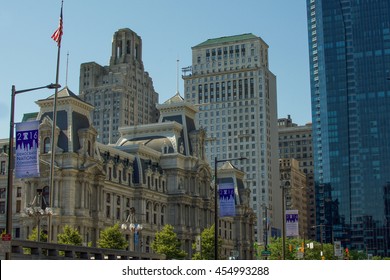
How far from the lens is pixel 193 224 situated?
135 metres

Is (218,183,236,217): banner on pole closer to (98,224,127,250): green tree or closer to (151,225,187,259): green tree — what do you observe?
(98,224,127,250): green tree

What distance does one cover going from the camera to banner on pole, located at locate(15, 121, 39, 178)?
43594 mm

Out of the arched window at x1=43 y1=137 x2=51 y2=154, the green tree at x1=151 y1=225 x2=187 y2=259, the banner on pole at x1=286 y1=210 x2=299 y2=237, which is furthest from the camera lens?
the arched window at x1=43 y1=137 x2=51 y2=154

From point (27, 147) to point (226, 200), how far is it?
2032 cm

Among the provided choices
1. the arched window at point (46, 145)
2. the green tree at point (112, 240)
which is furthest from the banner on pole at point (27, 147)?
the arched window at point (46, 145)

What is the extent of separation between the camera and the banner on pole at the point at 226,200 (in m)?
Result: 58.4

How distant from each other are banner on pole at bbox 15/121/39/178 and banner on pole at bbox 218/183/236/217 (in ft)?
62.4

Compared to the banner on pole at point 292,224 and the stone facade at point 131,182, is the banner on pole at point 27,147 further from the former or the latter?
the stone facade at point 131,182

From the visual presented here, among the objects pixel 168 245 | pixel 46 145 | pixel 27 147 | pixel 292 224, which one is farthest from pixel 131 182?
pixel 27 147

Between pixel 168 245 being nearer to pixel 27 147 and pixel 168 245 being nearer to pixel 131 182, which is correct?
pixel 131 182

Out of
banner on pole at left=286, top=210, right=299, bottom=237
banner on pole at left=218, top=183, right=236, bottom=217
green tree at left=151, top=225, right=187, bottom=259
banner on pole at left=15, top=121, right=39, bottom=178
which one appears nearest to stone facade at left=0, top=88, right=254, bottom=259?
green tree at left=151, top=225, right=187, bottom=259

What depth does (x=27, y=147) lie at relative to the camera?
144 feet
